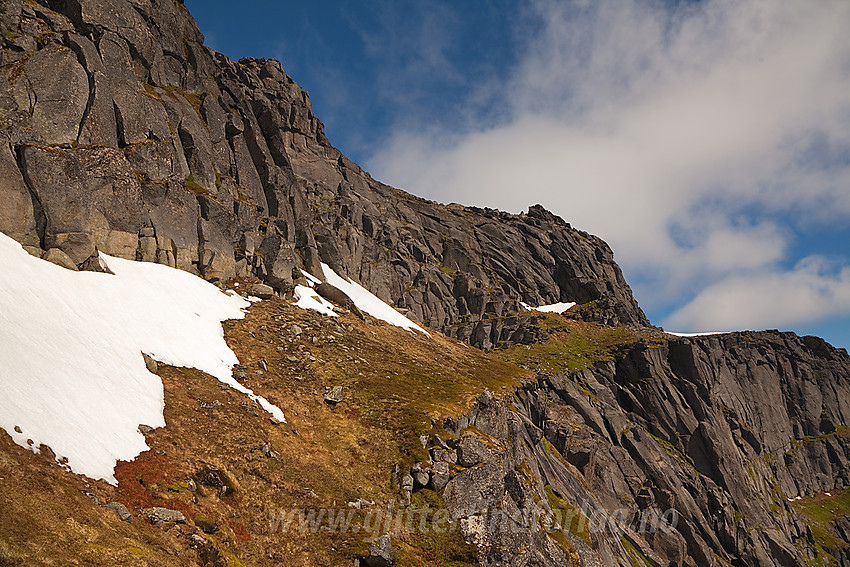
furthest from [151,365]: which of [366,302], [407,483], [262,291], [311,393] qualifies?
[366,302]

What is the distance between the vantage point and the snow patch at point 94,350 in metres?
17.3

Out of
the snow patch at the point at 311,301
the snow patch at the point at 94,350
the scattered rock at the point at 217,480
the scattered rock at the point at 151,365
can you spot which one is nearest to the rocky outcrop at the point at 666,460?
the scattered rock at the point at 217,480

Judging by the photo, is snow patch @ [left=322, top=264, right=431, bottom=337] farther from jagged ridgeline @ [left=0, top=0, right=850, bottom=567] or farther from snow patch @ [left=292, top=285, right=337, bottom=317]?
snow patch @ [left=292, top=285, right=337, bottom=317]

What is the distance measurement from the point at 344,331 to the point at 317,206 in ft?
199

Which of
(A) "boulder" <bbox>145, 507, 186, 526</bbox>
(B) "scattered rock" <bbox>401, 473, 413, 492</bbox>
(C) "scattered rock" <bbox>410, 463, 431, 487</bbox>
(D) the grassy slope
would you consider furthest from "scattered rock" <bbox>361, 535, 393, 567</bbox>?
(A) "boulder" <bbox>145, 507, 186, 526</bbox>

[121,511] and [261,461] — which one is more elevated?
[261,461]

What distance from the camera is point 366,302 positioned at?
6706cm

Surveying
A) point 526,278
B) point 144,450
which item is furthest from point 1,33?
point 526,278

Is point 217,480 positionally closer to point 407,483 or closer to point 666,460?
point 407,483

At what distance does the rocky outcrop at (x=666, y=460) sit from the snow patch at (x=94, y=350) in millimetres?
16684

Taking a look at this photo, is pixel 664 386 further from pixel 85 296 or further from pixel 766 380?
pixel 85 296

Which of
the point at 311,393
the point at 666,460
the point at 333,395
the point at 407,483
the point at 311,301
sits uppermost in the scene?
the point at 311,301

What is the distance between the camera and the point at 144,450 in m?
19.5

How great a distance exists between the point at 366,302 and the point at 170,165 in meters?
30.7
